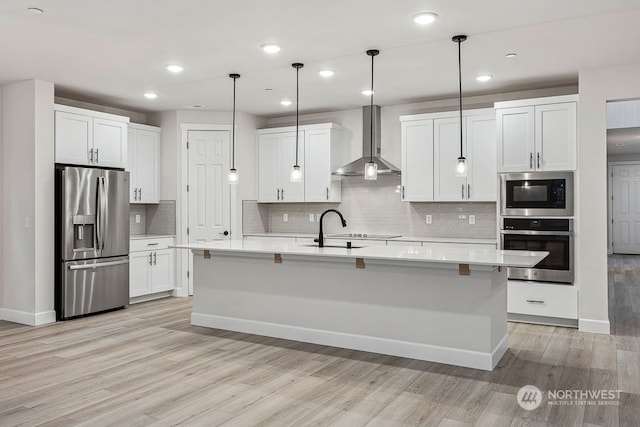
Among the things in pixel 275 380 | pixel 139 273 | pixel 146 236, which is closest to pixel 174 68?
pixel 146 236

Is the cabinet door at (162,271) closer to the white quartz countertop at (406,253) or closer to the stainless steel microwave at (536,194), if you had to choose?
the white quartz countertop at (406,253)

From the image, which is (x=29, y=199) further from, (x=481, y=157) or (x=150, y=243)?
(x=481, y=157)

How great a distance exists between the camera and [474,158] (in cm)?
591

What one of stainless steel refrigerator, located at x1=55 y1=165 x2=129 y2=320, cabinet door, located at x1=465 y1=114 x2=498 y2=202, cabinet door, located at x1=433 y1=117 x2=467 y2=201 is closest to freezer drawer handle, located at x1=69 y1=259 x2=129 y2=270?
stainless steel refrigerator, located at x1=55 y1=165 x2=129 y2=320

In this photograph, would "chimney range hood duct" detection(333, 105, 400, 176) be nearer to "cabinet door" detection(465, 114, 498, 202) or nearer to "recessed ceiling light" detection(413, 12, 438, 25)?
"cabinet door" detection(465, 114, 498, 202)

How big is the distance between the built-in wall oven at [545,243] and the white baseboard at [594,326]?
0.42m

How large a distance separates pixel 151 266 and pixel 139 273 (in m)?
0.21

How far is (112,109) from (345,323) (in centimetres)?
469

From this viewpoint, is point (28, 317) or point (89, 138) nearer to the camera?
point (28, 317)

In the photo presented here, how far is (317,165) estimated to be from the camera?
6.97 m

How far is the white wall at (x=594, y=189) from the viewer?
16.3ft

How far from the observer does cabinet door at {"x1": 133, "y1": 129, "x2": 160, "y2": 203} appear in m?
6.91

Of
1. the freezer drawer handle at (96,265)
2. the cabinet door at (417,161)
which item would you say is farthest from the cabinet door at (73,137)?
the cabinet door at (417,161)

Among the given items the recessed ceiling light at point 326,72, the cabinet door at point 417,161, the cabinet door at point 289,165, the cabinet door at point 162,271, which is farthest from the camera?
the cabinet door at point 289,165
